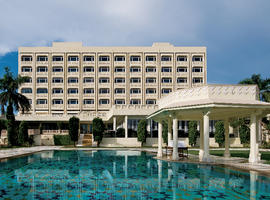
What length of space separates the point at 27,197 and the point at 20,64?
60.4 meters

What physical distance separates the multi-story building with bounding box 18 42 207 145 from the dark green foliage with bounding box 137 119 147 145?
24406 millimetres

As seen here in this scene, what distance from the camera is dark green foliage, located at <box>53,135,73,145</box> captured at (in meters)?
42.3

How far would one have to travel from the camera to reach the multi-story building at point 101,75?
62844mm

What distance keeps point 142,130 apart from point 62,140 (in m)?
13.5

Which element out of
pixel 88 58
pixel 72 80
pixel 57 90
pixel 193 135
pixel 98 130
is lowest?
pixel 193 135

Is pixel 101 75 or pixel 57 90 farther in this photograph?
pixel 57 90

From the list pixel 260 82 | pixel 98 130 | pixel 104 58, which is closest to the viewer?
pixel 98 130

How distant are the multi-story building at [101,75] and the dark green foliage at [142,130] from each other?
2441 centimetres

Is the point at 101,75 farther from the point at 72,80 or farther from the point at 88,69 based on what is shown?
the point at 72,80

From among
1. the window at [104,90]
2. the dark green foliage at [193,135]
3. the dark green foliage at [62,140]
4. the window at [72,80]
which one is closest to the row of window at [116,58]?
the window at [72,80]

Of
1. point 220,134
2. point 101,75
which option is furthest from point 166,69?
point 220,134

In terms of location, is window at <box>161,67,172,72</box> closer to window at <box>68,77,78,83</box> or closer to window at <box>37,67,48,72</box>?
window at <box>68,77,78,83</box>

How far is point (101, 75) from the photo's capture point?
207ft

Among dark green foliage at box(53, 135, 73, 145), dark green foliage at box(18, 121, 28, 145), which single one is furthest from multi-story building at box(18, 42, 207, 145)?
dark green foliage at box(18, 121, 28, 145)
